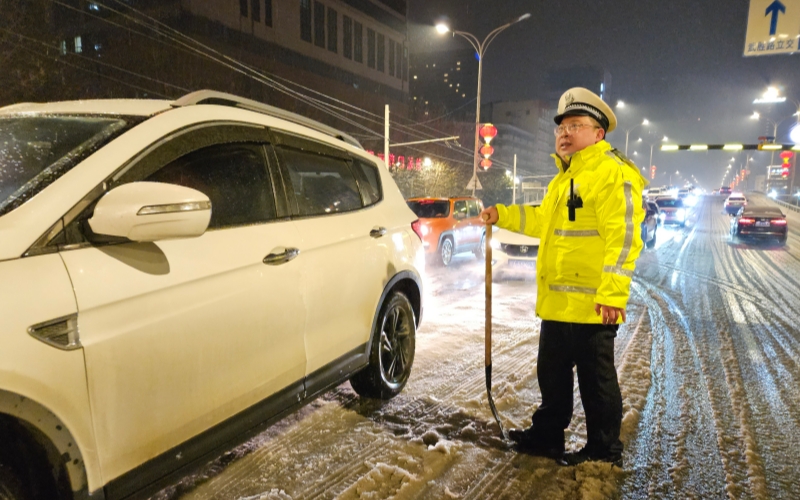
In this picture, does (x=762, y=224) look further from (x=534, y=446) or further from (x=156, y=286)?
(x=156, y=286)

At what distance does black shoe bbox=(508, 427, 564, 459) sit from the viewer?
3.15m

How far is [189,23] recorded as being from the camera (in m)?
36.2

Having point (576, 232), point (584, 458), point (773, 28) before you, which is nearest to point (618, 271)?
point (576, 232)

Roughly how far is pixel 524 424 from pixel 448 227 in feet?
28.6

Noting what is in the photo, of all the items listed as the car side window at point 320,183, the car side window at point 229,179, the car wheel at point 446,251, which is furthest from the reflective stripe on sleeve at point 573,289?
the car wheel at point 446,251

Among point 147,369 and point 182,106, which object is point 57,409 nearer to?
point 147,369

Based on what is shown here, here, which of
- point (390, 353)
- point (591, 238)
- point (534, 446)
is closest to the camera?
point (591, 238)

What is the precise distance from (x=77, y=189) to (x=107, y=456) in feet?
→ 3.11

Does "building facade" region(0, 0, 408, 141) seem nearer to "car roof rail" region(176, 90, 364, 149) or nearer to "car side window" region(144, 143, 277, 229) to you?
"car roof rail" region(176, 90, 364, 149)

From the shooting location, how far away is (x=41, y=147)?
2.15m

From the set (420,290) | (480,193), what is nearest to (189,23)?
(480,193)

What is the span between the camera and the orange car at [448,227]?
37.9 ft

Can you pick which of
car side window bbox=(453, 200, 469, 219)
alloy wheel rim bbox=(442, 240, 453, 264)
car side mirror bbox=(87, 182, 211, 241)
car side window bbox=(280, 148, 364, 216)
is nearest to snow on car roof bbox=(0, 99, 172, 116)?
car side mirror bbox=(87, 182, 211, 241)

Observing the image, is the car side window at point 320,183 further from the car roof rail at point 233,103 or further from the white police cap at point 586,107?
the white police cap at point 586,107
